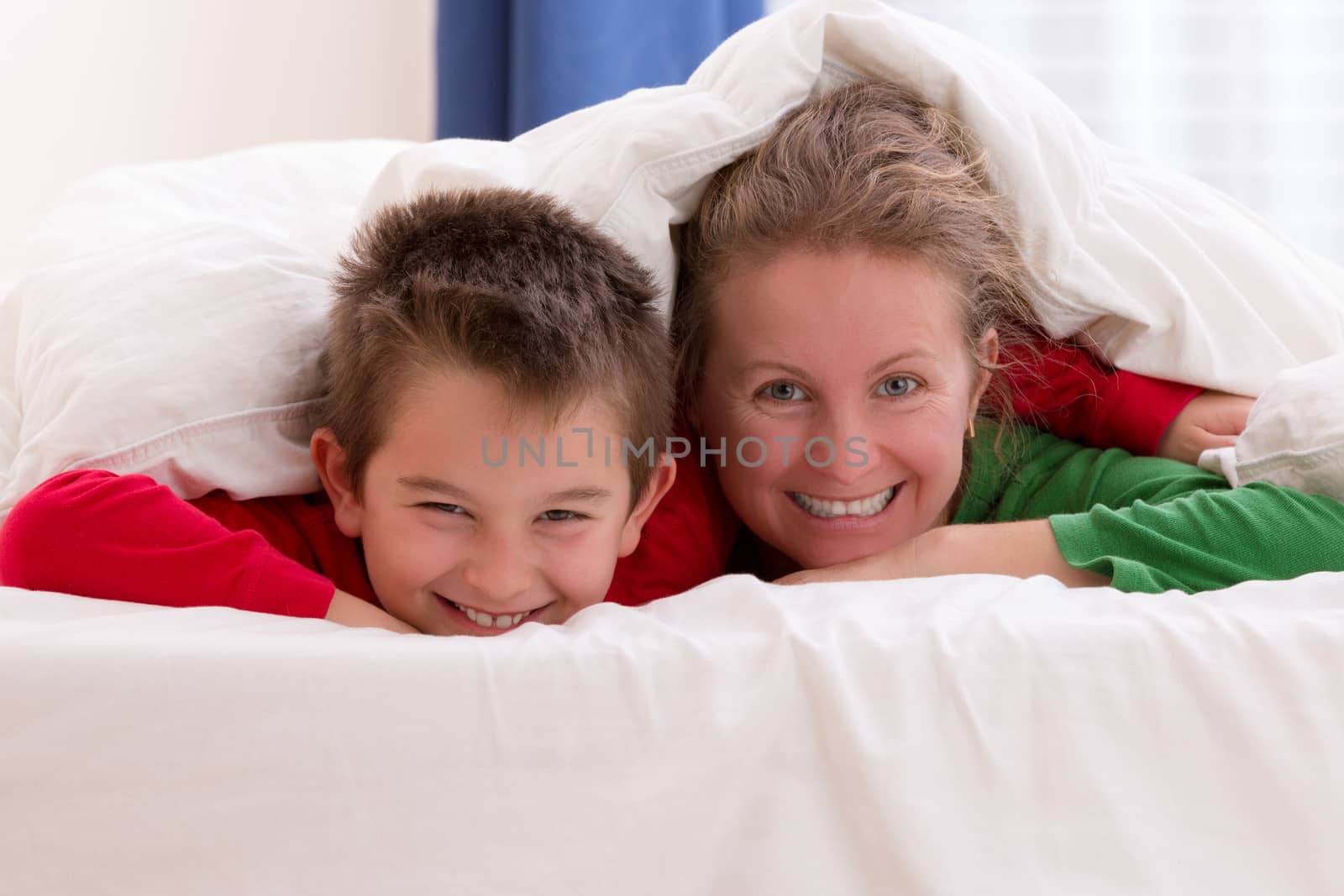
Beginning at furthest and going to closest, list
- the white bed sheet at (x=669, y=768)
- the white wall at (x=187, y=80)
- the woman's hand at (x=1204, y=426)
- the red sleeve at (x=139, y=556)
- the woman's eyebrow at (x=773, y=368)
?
the white wall at (x=187, y=80)
the woman's hand at (x=1204, y=426)
the woman's eyebrow at (x=773, y=368)
the red sleeve at (x=139, y=556)
the white bed sheet at (x=669, y=768)

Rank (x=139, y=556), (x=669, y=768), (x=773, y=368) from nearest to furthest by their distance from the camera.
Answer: (x=669, y=768), (x=139, y=556), (x=773, y=368)

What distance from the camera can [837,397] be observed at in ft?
3.28

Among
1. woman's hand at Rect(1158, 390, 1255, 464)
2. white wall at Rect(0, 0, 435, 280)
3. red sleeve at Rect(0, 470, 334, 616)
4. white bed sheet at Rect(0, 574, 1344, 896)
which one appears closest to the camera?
white bed sheet at Rect(0, 574, 1344, 896)

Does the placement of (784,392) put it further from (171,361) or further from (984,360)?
(171,361)

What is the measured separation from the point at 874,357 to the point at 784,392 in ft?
0.29

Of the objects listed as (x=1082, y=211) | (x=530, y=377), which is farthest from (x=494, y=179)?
(x=1082, y=211)

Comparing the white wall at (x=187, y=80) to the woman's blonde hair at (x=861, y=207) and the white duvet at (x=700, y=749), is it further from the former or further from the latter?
the white duvet at (x=700, y=749)

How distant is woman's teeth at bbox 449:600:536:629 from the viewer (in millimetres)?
905

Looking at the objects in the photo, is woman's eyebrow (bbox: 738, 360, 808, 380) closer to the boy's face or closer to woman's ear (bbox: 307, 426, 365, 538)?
the boy's face

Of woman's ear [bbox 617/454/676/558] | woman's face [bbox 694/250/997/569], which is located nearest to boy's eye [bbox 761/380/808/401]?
woman's face [bbox 694/250/997/569]

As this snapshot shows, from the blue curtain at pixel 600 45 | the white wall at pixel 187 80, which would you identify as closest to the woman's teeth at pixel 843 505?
the blue curtain at pixel 600 45

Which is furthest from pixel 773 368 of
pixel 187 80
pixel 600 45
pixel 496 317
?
pixel 187 80

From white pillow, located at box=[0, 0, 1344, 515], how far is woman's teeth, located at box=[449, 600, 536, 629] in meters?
0.17

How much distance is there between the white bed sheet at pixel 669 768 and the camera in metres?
0.64
